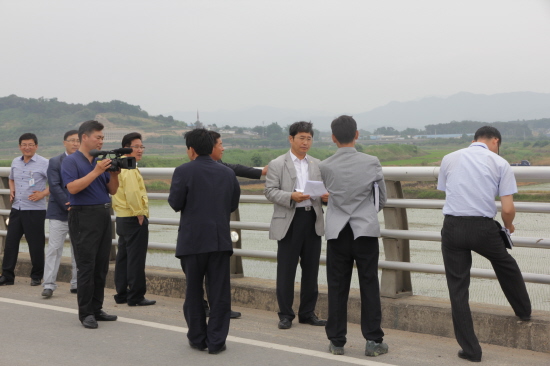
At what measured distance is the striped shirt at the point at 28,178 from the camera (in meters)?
9.08

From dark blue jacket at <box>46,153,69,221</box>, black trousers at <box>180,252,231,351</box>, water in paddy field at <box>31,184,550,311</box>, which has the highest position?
dark blue jacket at <box>46,153,69,221</box>

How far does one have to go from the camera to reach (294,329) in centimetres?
648

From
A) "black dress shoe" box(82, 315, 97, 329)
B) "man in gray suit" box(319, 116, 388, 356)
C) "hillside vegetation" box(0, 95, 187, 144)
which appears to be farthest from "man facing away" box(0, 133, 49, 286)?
"hillside vegetation" box(0, 95, 187, 144)

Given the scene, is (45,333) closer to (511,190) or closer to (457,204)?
(457,204)

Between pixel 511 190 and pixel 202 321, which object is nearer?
pixel 511 190

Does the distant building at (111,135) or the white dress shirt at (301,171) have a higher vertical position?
the distant building at (111,135)

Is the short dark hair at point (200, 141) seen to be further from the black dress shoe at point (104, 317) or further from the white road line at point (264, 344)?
the black dress shoe at point (104, 317)

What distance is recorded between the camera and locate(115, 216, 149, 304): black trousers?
761 centimetres

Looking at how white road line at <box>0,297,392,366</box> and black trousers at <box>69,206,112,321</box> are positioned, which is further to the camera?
black trousers at <box>69,206,112,321</box>

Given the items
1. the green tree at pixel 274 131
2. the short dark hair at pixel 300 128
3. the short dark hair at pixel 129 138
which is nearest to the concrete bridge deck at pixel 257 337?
the short dark hair at pixel 300 128

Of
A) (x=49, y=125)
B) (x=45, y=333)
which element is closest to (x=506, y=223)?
(x=45, y=333)

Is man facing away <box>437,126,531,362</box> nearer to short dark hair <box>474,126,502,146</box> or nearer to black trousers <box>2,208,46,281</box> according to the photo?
short dark hair <box>474,126,502,146</box>

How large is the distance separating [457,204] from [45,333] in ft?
12.3

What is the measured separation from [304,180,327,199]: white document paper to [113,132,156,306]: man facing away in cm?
224
